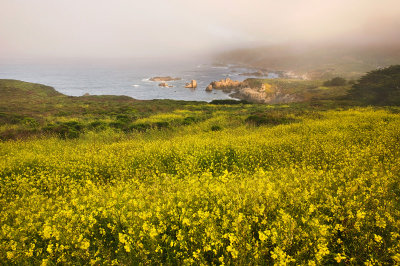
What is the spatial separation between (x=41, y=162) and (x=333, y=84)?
115 meters

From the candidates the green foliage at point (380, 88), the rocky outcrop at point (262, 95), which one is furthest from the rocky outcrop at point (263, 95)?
the green foliage at point (380, 88)

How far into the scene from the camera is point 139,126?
79.8ft

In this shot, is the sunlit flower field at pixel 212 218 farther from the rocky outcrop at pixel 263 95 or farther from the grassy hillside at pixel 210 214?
the rocky outcrop at pixel 263 95

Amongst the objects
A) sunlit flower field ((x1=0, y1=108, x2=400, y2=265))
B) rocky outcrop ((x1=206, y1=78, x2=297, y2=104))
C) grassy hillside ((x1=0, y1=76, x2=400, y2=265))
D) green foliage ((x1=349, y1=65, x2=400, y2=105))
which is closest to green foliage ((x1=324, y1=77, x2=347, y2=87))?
rocky outcrop ((x1=206, y1=78, x2=297, y2=104))

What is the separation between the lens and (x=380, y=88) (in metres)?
52.5

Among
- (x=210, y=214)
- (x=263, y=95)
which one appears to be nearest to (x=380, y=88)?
(x=263, y=95)

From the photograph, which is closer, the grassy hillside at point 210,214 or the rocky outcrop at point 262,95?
the grassy hillside at point 210,214

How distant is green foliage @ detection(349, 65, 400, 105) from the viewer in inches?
1876

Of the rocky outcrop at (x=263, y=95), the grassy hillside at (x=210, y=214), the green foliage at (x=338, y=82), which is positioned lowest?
the grassy hillside at (x=210, y=214)

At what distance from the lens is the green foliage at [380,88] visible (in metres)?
47.6

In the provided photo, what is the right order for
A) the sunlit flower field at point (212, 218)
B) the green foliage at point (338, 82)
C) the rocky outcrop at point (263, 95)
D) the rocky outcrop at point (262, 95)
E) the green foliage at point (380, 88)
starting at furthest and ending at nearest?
the green foliage at point (338, 82)
the rocky outcrop at point (263, 95)
the rocky outcrop at point (262, 95)
the green foliage at point (380, 88)
the sunlit flower field at point (212, 218)

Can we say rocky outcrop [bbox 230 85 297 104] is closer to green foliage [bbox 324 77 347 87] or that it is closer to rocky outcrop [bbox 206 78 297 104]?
rocky outcrop [bbox 206 78 297 104]

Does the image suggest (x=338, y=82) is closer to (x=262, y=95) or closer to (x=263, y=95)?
(x=263, y=95)

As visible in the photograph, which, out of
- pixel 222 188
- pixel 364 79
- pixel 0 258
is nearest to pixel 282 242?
pixel 222 188
